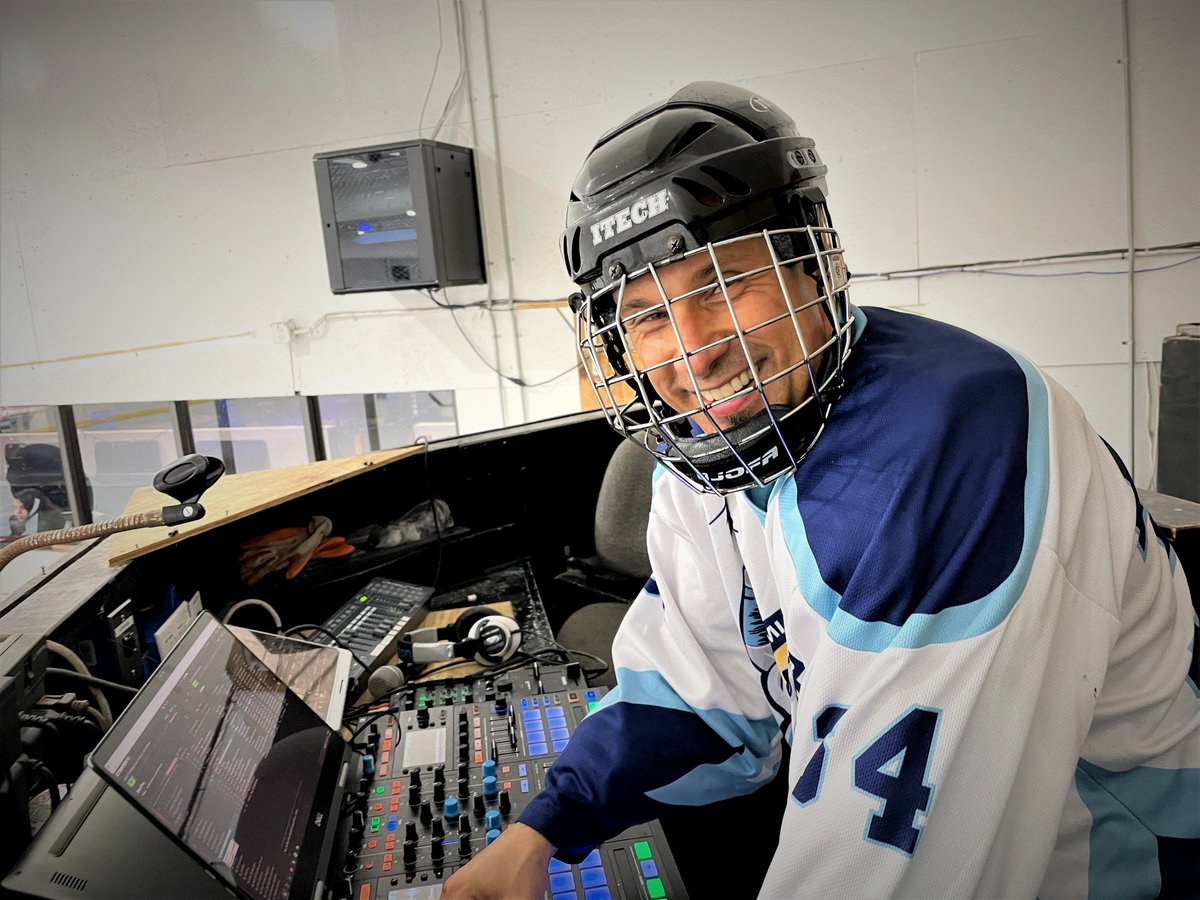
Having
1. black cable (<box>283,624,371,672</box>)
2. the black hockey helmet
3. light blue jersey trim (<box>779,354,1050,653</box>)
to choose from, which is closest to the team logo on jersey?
the black hockey helmet

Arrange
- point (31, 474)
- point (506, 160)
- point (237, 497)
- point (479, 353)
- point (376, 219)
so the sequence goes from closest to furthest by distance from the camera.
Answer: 1. point (237, 497)
2. point (376, 219)
3. point (506, 160)
4. point (479, 353)
5. point (31, 474)

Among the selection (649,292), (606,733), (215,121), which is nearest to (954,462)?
(649,292)

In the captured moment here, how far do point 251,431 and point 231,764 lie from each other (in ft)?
15.1

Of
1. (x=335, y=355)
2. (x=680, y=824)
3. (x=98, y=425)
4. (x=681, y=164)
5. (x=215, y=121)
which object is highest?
(x=215, y=121)

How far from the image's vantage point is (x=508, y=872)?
0.92m

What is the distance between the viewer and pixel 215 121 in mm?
4492

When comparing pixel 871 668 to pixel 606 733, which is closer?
pixel 871 668

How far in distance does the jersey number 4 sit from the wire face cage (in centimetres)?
25

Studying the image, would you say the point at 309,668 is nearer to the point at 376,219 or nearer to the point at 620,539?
the point at 620,539

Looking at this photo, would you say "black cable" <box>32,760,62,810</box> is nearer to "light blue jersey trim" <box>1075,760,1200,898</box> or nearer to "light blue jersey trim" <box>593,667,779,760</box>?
"light blue jersey trim" <box>593,667,779,760</box>

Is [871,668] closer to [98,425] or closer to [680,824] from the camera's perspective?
[680,824]

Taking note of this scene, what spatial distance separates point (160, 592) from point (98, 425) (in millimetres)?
4557

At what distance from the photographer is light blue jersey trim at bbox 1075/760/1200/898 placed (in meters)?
0.76

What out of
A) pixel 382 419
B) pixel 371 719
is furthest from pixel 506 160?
pixel 371 719
